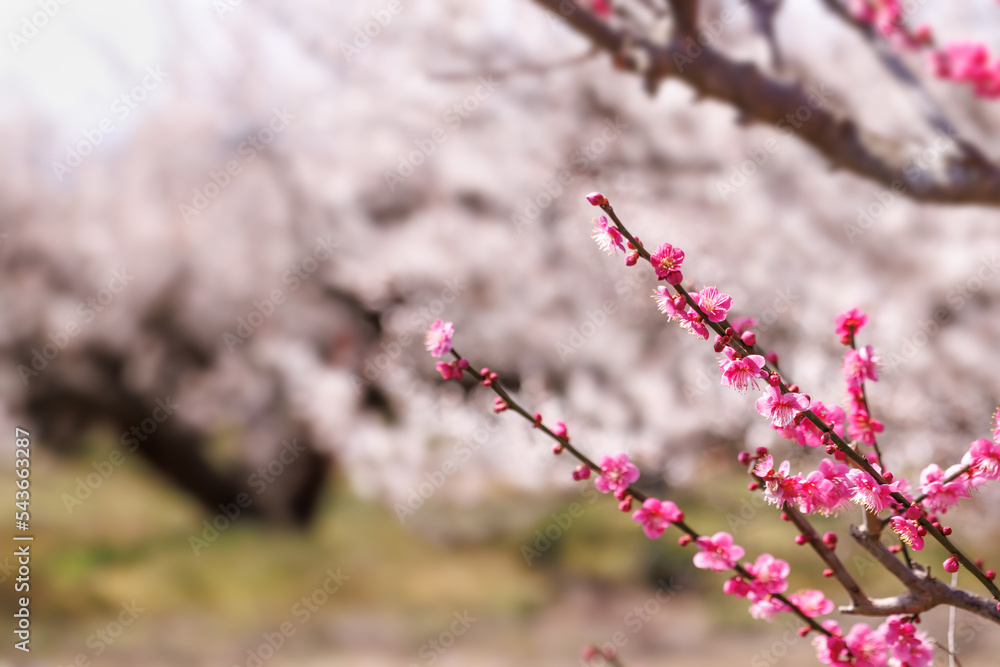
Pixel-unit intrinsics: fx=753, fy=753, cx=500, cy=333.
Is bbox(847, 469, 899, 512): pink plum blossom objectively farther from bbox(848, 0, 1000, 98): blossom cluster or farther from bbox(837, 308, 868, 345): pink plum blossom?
bbox(848, 0, 1000, 98): blossom cluster

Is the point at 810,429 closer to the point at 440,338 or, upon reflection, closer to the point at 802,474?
the point at 802,474

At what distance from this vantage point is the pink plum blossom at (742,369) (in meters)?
0.48

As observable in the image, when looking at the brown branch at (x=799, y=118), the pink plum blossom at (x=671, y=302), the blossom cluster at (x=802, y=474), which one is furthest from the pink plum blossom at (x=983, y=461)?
the brown branch at (x=799, y=118)

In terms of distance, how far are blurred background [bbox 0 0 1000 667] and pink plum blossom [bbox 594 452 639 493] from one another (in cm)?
106

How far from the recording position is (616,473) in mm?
590

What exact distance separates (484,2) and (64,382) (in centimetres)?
127

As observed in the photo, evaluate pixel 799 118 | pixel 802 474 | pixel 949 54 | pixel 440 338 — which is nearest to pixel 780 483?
pixel 802 474

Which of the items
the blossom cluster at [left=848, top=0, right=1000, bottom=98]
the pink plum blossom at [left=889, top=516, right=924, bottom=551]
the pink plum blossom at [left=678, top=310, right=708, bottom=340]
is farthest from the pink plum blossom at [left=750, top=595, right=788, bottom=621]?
the blossom cluster at [left=848, top=0, right=1000, bottom=98]

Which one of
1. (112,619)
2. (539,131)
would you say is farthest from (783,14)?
(112,619)

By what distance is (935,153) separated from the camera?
150 cm

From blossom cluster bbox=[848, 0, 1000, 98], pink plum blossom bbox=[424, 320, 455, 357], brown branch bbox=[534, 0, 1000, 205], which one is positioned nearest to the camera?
pink plum blossom bbox=[424, 320, 455, 357]

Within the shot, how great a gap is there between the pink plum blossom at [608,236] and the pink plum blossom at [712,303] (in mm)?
65

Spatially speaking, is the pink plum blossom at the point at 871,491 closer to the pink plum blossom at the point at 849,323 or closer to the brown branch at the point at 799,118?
the pink plum blossom at the point at 849,323

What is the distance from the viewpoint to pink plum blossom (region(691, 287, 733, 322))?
Answer: 19.0 inches
